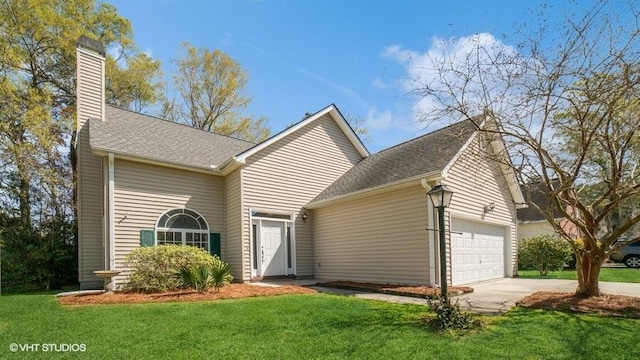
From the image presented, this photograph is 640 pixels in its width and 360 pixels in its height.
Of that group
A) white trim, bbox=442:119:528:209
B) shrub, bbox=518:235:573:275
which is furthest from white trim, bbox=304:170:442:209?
shrub, bbox=518:235:573:275

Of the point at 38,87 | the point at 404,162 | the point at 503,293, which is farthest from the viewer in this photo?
the point at 38,87

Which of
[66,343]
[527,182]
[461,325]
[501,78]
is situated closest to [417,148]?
[527,182]

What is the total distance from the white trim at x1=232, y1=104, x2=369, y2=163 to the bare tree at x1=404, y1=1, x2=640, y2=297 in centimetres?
598

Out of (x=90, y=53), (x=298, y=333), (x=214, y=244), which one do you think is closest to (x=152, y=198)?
(x=214, y=244)

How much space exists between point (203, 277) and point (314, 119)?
314 inches

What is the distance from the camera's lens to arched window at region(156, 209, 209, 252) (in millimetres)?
12203

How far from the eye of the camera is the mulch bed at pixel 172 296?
8.42 m

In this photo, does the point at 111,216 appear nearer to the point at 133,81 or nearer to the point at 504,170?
the point at 504,170

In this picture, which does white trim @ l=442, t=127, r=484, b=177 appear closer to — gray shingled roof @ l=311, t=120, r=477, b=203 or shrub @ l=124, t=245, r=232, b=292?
gray shingled roof @ l=311, t=120, r=477, b=203

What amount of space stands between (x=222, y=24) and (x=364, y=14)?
18.9 feet

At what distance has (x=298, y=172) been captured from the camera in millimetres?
14570

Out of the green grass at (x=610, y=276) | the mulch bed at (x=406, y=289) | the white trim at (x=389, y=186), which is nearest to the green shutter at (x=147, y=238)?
the white trim at (x=389, y=186)

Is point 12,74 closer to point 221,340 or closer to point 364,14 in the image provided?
point 364,14

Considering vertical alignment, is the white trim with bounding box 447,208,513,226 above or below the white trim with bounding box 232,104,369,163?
below
